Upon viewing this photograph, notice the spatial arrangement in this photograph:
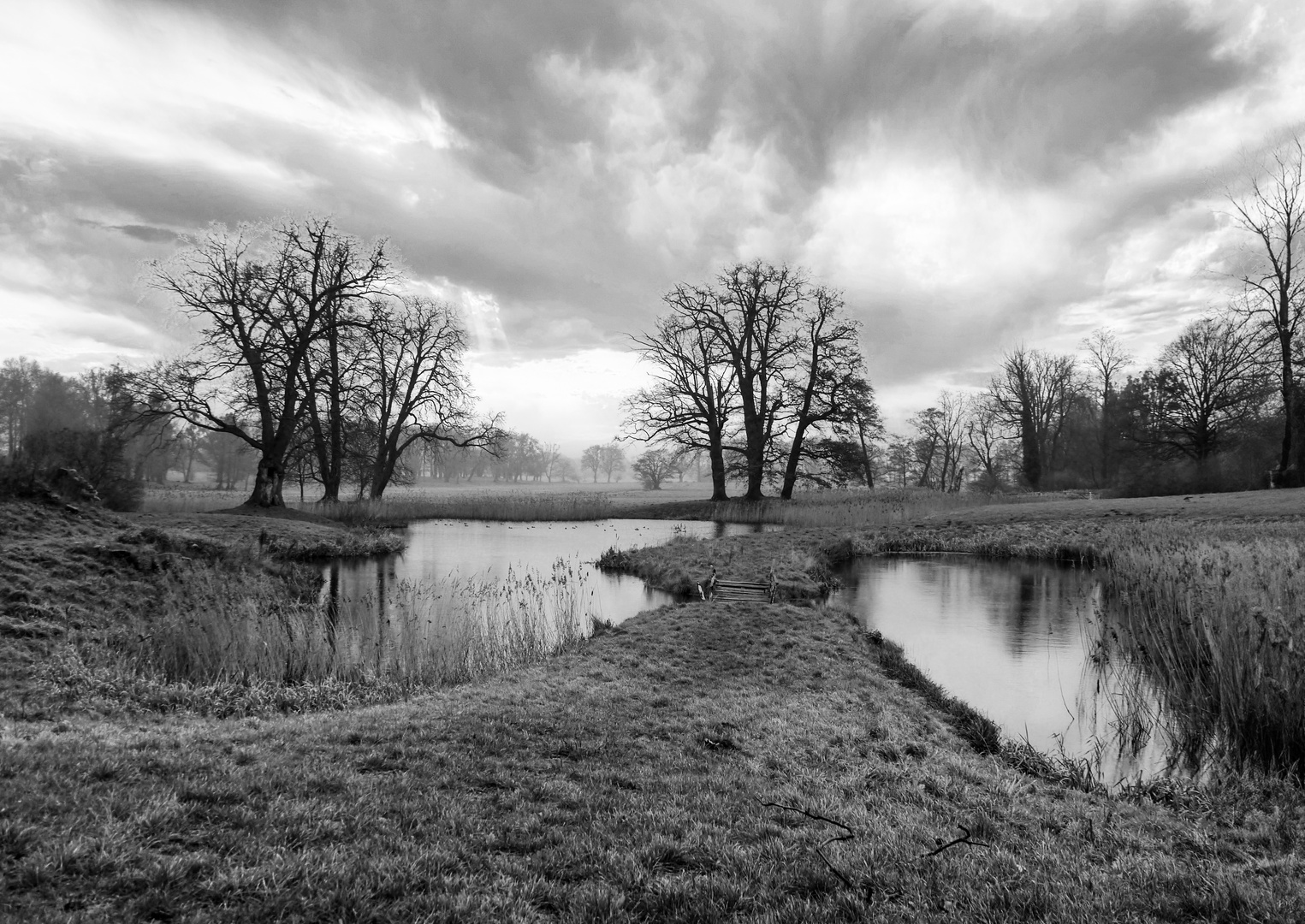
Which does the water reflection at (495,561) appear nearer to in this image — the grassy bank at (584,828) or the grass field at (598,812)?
the grass field at (598,812)

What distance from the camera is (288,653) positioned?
31.7 ft

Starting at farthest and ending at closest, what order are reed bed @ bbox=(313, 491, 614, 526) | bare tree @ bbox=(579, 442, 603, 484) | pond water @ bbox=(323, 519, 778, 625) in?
bare tree @ bbox=(579, 442, 603, 484) < reed bed @ bbox=(313, 491, 614, 526) < pond water @ bbox=(323, 519, 778, 625)

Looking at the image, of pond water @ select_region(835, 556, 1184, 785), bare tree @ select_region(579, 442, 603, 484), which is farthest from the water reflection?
bare tree @ select_region(579, 442, 603, 484)

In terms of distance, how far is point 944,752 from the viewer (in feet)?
21.6

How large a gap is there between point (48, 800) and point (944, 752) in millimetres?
6742

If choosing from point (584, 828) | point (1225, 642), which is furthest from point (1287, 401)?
point (584, 828)

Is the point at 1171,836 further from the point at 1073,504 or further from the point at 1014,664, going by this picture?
the point at 1073,504

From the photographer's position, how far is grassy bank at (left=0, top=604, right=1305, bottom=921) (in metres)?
3.25

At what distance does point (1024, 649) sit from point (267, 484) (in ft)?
85.7

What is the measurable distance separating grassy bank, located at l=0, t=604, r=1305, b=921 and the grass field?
19mm

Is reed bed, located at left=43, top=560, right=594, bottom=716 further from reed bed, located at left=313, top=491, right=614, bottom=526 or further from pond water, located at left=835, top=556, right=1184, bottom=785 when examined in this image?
reed bed, located at left=313, top=491, right=614, bottom=526

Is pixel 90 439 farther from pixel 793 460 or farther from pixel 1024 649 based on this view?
pixel 793 460

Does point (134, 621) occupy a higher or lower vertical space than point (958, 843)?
higher

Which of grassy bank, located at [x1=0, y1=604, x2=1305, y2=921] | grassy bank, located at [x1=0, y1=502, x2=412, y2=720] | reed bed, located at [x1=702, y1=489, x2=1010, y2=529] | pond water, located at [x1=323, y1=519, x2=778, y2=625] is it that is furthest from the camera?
reed bed, located at [x1=702, y1=489, x2=1010, y2=529]
